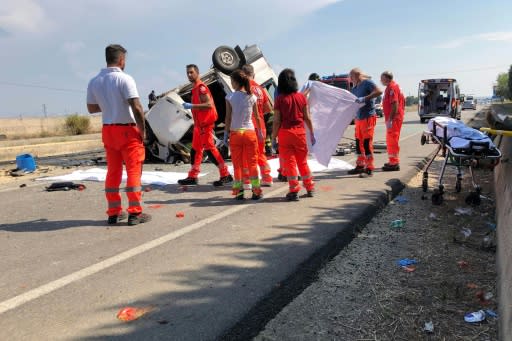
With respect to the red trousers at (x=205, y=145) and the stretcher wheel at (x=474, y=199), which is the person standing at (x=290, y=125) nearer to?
the red trousers at (x=205, y=145)

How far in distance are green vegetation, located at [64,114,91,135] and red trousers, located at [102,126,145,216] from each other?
2510 cm

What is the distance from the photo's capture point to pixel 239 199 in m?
6.36

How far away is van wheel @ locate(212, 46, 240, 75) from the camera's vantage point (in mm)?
10922

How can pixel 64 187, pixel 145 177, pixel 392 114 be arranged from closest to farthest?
pixel 64 187, pixel 392 114, pixel 145 177

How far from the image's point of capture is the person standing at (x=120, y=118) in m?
4.97

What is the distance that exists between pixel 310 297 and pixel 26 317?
1.99 metres

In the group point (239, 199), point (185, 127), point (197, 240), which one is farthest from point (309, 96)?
point (197, 240)

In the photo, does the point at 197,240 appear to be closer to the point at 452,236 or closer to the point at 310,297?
the point at 310,297

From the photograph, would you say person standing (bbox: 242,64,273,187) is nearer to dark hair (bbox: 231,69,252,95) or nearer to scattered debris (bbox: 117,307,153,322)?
dark hair (bbox: 231,69,252,95)

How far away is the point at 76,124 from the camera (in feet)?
92.8

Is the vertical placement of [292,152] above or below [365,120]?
below

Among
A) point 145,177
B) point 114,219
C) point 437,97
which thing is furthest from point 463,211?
point 437,97

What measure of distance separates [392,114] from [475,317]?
588 cm

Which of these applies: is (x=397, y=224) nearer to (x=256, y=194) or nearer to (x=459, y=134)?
(x=459, y=134)
